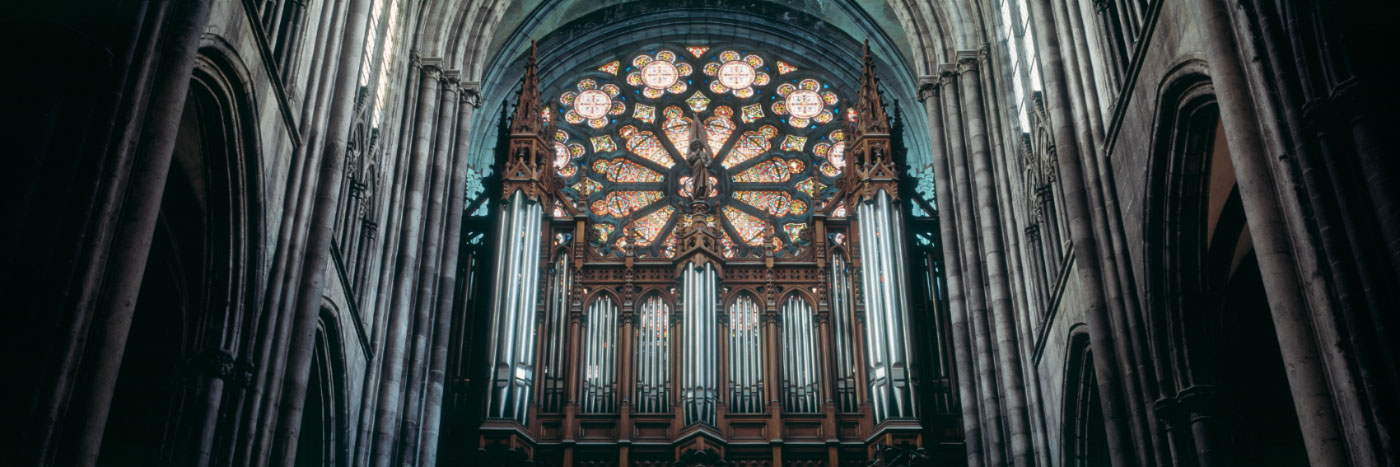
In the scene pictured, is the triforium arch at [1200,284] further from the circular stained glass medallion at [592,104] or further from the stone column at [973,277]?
the circular stained glass medallion at [592,104]

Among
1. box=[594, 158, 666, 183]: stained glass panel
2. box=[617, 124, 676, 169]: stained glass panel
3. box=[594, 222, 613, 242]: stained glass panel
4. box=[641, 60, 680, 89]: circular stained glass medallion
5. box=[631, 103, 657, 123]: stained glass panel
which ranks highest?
box=[641, 60, 680, 89]: circular stained glass medallion

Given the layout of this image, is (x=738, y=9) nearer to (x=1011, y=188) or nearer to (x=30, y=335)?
(x=1011, y=188)

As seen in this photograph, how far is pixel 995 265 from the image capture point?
64.4 feet

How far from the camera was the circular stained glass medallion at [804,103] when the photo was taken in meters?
28.8

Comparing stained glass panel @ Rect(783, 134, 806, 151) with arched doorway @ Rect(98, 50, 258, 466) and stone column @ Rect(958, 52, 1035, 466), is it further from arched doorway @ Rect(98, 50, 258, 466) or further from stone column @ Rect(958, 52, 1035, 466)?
arched doorway @ Rect(98, 50, 258, 466)

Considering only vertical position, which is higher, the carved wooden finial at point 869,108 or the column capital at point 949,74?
the carved wooden finial at point 869,108

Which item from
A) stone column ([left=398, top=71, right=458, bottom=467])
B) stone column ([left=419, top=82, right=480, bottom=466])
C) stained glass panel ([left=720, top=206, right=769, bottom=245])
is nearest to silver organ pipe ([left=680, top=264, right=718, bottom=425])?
stained glass panel ([left=720, top=206, right=769, bottom=245])

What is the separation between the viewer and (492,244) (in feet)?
74.9

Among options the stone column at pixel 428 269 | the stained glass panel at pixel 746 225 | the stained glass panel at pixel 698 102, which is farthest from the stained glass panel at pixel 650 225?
the stone column at pixel 428 269

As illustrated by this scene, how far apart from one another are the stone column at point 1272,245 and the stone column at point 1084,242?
413 cm

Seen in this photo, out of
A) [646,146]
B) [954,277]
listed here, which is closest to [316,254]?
[954,277]

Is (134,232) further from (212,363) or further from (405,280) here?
(405,280)

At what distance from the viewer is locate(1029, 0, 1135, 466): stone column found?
44.8 ft

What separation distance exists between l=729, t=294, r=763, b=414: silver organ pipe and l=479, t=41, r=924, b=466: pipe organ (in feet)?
0.08
